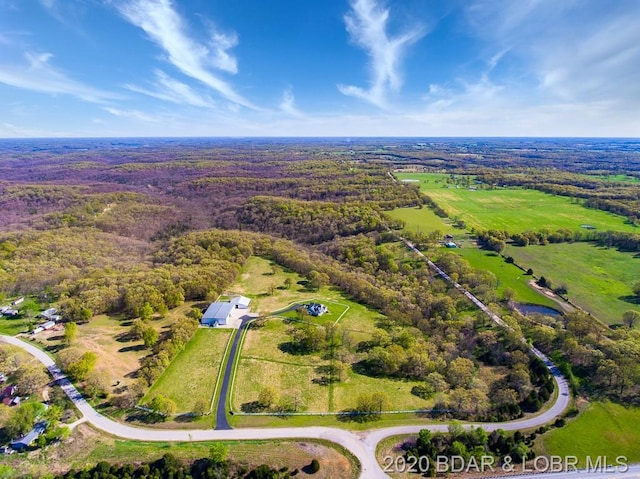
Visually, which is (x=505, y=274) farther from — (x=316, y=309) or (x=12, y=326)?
(x=12, y=326)

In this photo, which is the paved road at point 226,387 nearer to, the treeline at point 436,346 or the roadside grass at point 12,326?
the treeline at point 436,346

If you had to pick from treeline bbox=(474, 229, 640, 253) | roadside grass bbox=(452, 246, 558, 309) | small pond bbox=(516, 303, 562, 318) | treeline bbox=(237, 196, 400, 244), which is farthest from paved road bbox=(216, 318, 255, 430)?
treeline bbox=(474, 229, 640, 253)

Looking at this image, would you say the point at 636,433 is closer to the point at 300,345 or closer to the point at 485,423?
the point at 485,423

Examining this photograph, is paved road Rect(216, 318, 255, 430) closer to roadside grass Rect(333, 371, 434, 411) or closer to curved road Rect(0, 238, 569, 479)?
curved road Rect(0, 238, 569, 479)

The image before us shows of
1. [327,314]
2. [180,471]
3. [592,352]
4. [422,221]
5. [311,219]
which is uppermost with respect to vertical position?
[311,219]

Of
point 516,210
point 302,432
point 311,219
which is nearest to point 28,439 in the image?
point 302,432

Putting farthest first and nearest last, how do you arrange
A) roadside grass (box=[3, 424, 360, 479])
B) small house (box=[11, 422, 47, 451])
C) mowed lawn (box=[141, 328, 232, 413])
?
mowed lawn (box=[141, 328, 232, 413]) < small house (box=[11, 422, 47, 451]) < roadside grass (box=[3, 424, 360, 479])

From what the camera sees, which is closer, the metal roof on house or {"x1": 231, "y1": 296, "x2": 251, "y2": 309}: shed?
the metal roof on house
